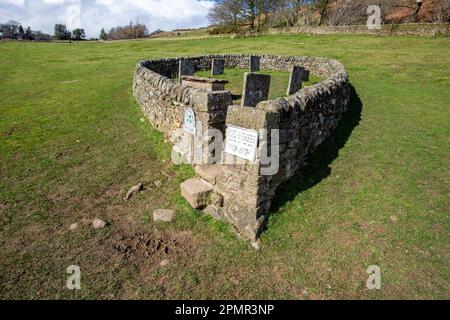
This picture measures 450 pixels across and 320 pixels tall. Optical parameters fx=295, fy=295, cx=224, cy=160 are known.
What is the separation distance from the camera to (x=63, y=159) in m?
8.38

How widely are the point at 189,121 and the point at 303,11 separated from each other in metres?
53.7

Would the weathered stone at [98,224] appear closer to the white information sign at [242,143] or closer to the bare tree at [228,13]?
the white information sign at [242,143]

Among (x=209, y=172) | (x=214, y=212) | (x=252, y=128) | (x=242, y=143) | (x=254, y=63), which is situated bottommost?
(x=214, y=212)

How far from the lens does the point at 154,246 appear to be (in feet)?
17.4

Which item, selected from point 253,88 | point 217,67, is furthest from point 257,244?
point 217,67

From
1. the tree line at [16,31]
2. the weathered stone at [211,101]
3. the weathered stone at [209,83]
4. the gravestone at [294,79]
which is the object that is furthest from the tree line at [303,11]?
the tree line at [16,31]

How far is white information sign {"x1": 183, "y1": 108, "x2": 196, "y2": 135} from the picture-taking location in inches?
263

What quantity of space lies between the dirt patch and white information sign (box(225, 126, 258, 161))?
71.1 inches

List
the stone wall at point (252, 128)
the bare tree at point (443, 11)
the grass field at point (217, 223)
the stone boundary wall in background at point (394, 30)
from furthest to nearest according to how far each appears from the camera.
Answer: the bare tree at point (443, 11) < the stone boundary wall in background at point (394, 30) < the stone wall at point (252, 128) < the grass field at point (217, 223)

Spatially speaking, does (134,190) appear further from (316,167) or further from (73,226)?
(316,167)

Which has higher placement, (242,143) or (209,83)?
(209,83)

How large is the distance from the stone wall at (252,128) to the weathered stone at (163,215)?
505 millimetres

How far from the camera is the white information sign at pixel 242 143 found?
510 centimetres
